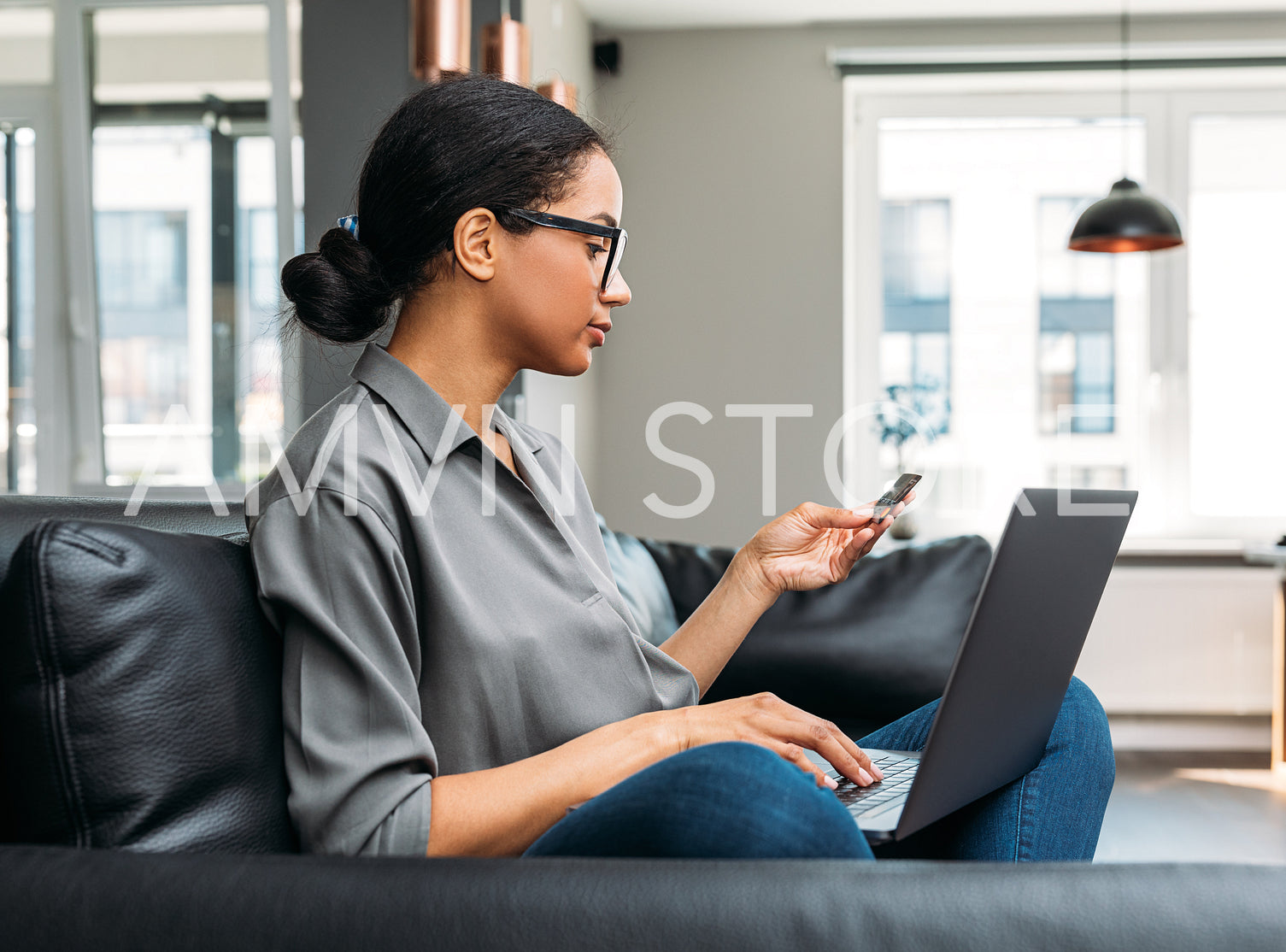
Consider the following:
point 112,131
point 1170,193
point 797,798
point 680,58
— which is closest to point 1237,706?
point 1170,193

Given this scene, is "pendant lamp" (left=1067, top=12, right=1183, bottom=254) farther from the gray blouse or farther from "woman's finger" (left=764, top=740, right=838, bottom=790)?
"woman's finger" (left=764, top=740, right=838, bottom=790)

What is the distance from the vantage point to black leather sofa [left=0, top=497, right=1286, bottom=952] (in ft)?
1.69

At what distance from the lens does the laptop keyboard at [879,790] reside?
35.1 inches

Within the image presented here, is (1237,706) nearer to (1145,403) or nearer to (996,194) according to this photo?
(1145,403)

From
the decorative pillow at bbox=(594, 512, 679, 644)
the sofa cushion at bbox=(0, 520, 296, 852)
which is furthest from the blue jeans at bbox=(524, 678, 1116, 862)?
the decorative pillow at bbox=(594, 512, 679, 644)

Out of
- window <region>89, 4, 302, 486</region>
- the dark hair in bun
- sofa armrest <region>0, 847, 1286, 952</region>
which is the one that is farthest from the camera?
window <region>89, 4, 302, 486</region>

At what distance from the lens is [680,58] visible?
4.43m

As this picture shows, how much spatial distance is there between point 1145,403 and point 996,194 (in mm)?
1093

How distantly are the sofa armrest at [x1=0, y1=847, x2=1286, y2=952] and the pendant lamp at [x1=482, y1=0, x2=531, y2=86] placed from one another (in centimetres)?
236

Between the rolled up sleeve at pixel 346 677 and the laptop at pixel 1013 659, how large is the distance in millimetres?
360

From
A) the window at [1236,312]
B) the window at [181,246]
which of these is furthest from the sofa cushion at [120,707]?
the window at [1236,312]

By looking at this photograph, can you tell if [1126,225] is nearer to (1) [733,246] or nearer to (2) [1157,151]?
(2) [1157,151]

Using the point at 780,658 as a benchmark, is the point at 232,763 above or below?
above

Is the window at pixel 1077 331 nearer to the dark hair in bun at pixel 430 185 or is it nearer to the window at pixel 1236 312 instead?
the window at pixel 1236 312
